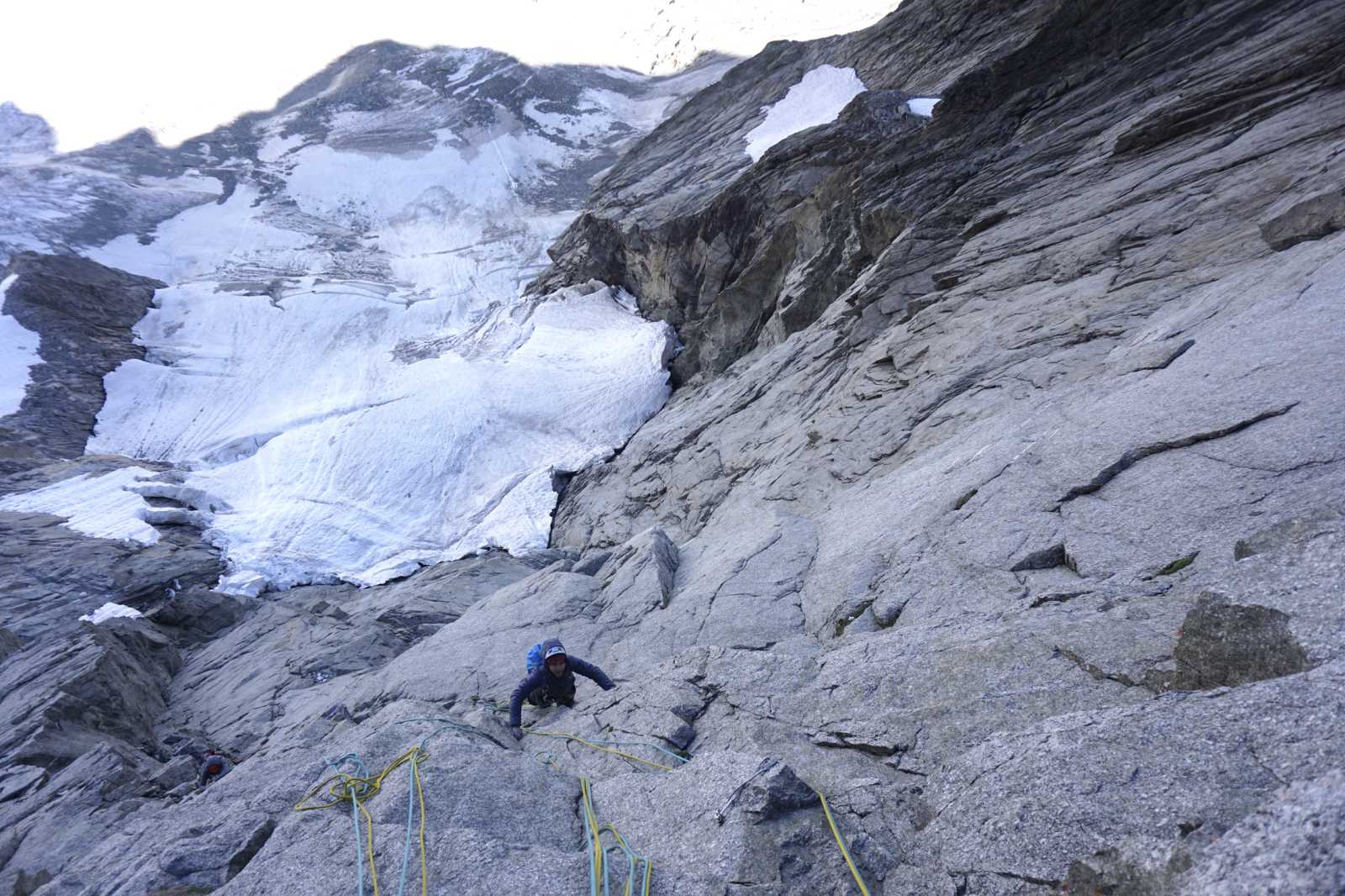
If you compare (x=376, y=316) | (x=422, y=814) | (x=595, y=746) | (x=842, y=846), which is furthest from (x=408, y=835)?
(x=376, y=316)

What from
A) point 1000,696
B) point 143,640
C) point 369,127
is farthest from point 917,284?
Result: point 369,127

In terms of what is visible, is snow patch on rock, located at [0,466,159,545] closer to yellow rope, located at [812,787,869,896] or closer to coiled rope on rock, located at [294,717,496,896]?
coiled rope on rock, located at [294,717,496,896]

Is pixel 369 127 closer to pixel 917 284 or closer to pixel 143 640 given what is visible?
pixel 143 640

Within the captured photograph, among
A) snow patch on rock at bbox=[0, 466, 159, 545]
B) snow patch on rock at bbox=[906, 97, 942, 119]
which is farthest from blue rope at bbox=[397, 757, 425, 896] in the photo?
snow patch on rock at bbox=[0, 466, 159, 545]

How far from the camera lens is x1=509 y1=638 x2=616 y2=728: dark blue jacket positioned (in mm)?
6398

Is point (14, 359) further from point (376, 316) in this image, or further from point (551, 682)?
point (551, 682)

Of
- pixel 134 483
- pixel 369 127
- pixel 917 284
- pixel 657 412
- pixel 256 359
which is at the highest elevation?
pixel 369 127

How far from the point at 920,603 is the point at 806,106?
917 inches

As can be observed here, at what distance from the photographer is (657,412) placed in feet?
69.1

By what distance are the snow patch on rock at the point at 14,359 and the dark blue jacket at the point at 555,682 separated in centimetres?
3223

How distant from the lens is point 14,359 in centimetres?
2916

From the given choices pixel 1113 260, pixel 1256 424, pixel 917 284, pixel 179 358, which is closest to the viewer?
pixel 1256 424

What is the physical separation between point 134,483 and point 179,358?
50.0 ft

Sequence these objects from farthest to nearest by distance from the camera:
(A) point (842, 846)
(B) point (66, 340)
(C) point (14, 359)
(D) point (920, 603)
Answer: (B) point (66, 340), (C) point (14, 359), (D) point (920, 603), (A) point (842, 846)
